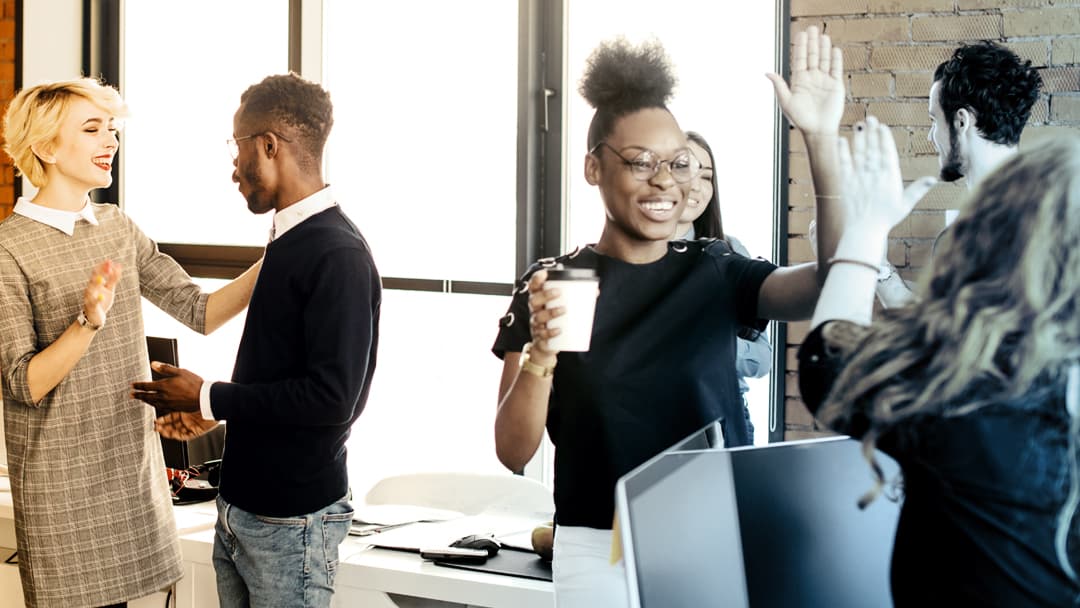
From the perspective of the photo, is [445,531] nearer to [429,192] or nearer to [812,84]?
[429,192]

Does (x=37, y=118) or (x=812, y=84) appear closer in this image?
(x=812, y=84)

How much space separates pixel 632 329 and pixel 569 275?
0.21m

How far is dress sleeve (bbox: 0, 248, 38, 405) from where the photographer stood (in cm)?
213

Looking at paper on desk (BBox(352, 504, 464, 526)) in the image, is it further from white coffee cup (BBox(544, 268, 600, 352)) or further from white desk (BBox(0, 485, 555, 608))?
white coffee cup (BBox(544, 268, 600, 352))

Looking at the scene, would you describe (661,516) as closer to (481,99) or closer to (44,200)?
(44,200)

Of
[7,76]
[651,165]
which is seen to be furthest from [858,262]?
[7,76]

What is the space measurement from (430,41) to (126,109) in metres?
1.05

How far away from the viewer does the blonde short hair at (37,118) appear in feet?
7.38

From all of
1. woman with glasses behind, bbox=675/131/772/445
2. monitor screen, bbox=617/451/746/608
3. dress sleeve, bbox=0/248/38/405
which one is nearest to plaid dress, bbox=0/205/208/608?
dress sleeve, bbox=0/248/38/405

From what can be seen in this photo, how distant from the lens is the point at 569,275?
1279mm

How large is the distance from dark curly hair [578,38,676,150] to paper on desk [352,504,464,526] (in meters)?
1.46

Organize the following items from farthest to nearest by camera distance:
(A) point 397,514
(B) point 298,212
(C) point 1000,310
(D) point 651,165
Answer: (A) point 397,514 < (B) point 298,212 < (D) point 651,165 < (C) point 1000,310

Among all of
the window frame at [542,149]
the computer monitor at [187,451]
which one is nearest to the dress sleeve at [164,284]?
the computer monitor at [187,451]

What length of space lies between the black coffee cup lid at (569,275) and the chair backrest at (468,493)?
1435 mm
